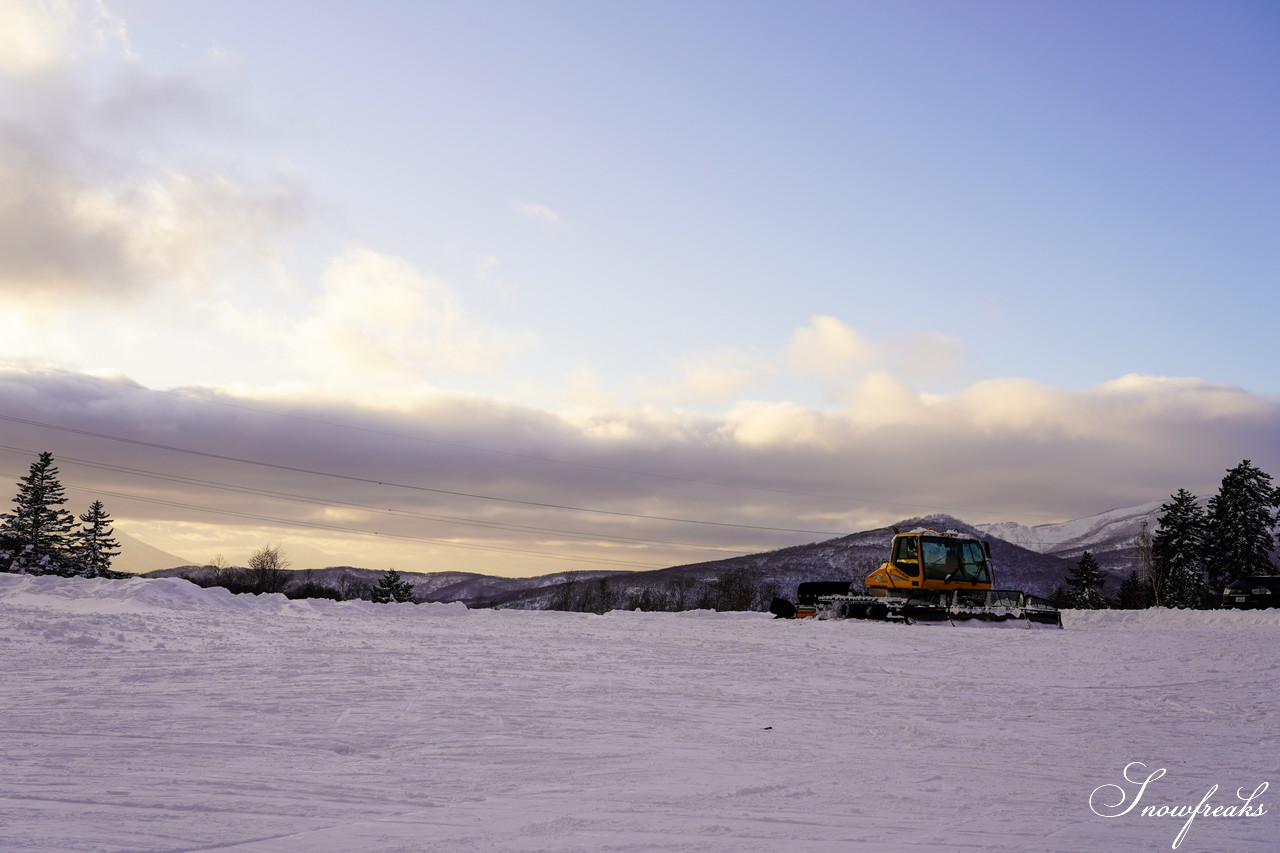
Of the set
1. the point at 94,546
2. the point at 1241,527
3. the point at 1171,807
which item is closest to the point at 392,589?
the point at 94,546

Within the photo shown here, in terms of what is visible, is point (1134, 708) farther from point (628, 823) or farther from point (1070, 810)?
point (628, 823)

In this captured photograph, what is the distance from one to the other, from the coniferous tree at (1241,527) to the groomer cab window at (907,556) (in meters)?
45.4

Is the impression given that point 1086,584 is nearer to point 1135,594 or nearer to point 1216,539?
point 1135,594

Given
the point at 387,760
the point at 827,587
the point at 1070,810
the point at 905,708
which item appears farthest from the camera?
the point at 827,587

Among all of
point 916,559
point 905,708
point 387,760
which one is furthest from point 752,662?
point 916,559

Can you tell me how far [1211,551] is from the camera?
210ft

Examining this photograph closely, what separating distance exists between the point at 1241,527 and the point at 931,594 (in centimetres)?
4831

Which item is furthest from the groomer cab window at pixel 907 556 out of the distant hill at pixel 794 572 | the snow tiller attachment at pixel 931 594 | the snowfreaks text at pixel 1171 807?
the distant hill at pixel 794 572

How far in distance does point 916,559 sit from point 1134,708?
19.3m

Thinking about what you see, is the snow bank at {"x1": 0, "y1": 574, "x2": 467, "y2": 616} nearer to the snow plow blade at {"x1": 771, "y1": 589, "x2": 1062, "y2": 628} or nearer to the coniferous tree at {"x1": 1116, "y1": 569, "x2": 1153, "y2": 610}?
the snow plow blade at {"x1": 771, "y1": 589, "x2": 1062, "y2": 628}

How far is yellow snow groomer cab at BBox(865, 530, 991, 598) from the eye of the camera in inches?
1167

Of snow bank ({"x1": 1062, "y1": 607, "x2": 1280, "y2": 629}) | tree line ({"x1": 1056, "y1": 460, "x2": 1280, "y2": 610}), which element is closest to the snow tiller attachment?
snow bank ({"x1": 1062, "y1": 607, "x2": 1280, "y2": 629})

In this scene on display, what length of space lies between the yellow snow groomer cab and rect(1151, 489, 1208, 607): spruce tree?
42.2 meters

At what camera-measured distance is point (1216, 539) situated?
210 feet
